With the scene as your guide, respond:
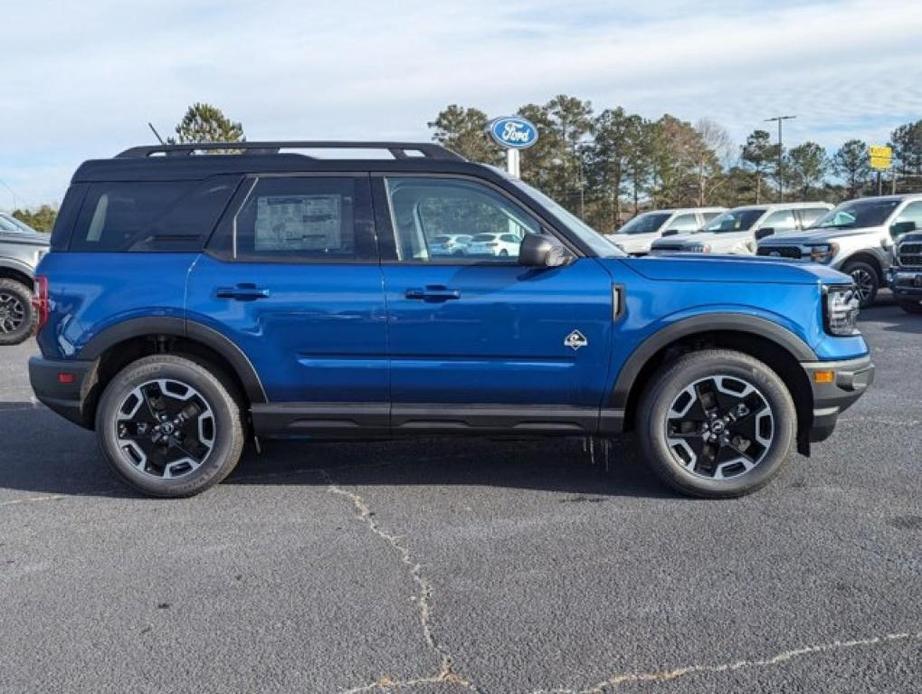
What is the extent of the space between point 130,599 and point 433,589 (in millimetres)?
1236

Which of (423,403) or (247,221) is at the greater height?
(247,221)

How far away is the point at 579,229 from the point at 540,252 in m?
0.63

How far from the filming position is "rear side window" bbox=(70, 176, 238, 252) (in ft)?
15.7

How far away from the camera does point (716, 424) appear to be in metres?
4.61

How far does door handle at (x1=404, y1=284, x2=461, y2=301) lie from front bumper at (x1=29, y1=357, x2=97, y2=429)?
1.81 metres

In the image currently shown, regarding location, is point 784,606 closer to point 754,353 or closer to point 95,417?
point 754,353

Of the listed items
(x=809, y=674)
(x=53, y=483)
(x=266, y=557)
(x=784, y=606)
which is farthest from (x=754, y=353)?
(x=53, y=483)

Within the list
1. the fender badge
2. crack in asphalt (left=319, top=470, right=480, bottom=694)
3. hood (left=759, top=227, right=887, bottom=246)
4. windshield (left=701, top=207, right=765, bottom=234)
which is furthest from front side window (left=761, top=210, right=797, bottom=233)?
crack in asphalt (left=319, top=470, right=480, bottom=694)

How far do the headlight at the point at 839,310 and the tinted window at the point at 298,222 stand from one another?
2.42m

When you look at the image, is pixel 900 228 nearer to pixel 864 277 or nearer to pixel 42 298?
pixel 864 277

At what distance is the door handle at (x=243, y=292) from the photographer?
4.61m

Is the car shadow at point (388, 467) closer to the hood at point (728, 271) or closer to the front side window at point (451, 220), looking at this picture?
the hood at point (728, 271)

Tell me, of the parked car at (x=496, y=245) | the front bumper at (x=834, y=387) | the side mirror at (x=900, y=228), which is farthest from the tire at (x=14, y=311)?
the side mirror at (x=900, y=228)

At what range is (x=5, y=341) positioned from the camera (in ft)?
35.4
